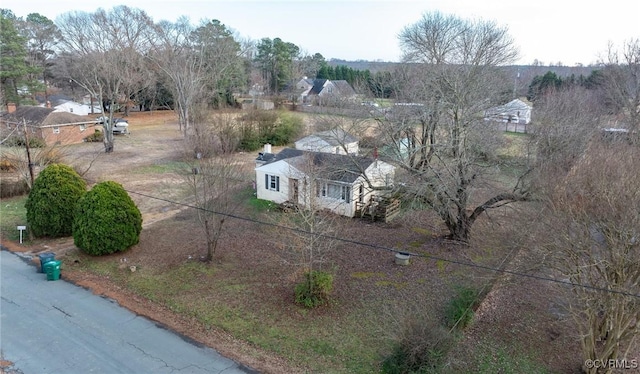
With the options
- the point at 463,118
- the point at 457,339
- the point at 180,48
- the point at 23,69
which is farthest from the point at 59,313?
the point at 23,69

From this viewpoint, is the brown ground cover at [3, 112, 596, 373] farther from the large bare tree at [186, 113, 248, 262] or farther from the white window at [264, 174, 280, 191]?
the white window at [264, 174, 280, 191]

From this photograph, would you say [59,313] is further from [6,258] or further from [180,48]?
[180,48]

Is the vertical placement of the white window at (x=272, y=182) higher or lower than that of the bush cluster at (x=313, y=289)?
higher

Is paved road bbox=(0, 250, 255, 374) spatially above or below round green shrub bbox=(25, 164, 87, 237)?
below

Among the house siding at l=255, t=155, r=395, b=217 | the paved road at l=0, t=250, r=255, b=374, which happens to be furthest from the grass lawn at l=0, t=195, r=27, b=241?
the house siding at l=255, t=155, r=395, b=217

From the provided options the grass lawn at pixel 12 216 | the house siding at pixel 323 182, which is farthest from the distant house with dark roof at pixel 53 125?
the house siding at pixel 323 182

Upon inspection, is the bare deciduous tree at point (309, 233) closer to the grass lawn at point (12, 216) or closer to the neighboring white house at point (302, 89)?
the grass lawn at point (12, 216)
